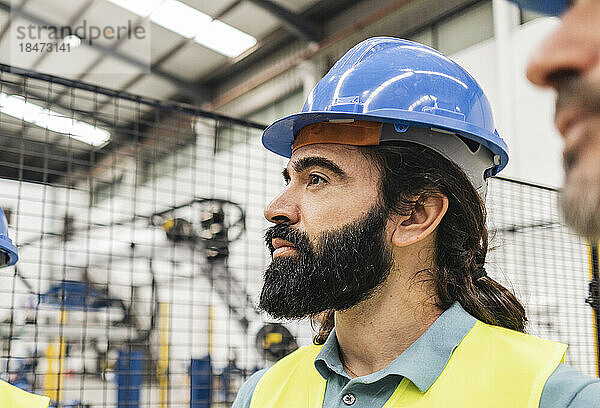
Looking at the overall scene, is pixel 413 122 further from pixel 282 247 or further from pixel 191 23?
pixel 191 23

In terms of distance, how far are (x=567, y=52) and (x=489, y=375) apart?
4.03 ft

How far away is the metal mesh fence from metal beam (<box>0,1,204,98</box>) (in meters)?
1.14

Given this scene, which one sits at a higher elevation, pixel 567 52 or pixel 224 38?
pixel 224 38

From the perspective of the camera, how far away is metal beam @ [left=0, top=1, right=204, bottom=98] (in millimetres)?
12094

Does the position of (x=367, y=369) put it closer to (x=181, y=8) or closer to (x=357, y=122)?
(x=357, y=122)

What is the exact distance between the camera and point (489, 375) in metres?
1.54

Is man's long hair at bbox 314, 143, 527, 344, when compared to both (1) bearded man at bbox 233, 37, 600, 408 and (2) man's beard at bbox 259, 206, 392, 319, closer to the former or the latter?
(1) bearded man at bbox 233, 37, 600, 408

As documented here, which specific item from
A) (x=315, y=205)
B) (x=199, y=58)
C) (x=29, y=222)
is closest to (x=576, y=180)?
(x=315, y=205)

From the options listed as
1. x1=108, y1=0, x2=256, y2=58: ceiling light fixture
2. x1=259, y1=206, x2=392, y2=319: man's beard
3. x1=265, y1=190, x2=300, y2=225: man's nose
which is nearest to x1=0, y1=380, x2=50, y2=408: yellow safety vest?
x1=259, y1=206, x2=392, y2=319: man's beard

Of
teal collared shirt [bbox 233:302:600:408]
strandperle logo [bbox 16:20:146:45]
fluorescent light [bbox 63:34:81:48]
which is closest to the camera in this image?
teal collared shirt [bbox 233:302:600:408]

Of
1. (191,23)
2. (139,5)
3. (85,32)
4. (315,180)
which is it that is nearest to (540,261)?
Answer: (315,180)

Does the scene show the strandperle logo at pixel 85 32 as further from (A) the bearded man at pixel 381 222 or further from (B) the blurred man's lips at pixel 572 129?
(B) the blurred man's lips at pixel 572 129

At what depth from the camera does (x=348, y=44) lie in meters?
9.98

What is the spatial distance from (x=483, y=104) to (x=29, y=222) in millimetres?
13850
